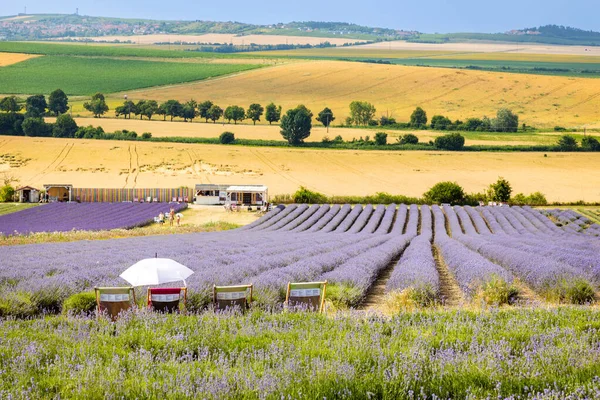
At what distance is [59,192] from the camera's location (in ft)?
171

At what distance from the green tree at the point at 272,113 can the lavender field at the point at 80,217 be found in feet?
184

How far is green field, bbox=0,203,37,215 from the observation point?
44.8m

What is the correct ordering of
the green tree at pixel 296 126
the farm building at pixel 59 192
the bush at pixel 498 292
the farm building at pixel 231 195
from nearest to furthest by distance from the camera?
the bush at pixel 498 292, the farm building at pixel 231 195, the farm building at pixel 59 192, the green tree at pixel 296 126

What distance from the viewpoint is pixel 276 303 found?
11.1 meters

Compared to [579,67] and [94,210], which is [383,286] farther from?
[579,67]

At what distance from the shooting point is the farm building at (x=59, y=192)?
5188 cm

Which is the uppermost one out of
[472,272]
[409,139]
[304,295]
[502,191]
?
[304,295]

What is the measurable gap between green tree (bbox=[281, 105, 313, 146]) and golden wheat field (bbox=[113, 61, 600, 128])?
25069 mm

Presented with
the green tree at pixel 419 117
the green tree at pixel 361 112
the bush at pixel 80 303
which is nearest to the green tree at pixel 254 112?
the green tree at pixel 361 112

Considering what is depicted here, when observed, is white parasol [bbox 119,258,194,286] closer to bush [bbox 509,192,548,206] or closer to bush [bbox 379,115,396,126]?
bush [bbox 509,192,548,206]

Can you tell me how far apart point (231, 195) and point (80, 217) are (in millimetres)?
10915

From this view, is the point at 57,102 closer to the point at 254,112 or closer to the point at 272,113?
the point at 254,112

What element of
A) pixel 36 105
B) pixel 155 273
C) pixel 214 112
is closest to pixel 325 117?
pixel 214 112

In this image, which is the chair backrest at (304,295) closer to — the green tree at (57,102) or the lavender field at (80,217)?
the lavender field at (80,217)
